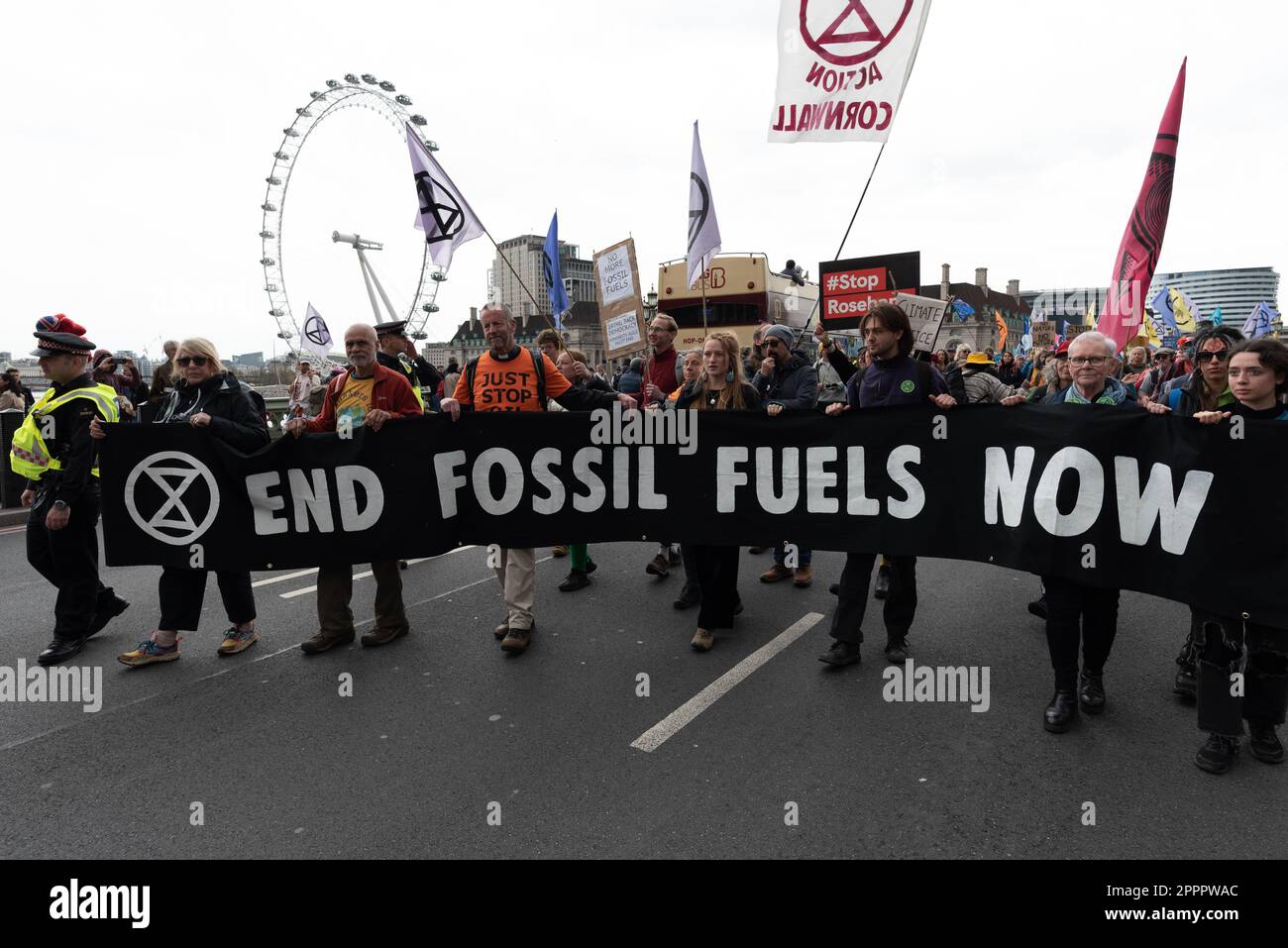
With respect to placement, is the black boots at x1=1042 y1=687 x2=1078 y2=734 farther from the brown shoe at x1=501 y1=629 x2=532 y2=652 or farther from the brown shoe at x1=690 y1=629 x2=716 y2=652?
the brown shoe at x1=501 y1=629 x2=532 y2=652

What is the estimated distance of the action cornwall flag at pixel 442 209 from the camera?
848cm

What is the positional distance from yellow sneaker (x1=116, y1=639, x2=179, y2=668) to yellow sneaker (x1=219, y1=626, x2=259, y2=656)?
10.3 inches

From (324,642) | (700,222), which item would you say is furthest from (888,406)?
(700,222)

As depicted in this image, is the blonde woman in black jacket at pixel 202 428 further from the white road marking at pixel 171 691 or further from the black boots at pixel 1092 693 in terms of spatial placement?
the black boots at pixel 1092 693

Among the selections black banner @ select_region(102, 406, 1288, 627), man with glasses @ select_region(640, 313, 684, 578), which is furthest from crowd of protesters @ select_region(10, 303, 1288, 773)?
man with glasses @ select_region(640, 313, 684, 578)

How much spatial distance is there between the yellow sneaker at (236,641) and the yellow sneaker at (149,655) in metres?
0.26

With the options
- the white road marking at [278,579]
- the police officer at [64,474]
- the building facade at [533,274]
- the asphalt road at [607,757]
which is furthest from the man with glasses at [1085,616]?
the building facade at [533,274]

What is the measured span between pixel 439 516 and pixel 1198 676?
13.2ft

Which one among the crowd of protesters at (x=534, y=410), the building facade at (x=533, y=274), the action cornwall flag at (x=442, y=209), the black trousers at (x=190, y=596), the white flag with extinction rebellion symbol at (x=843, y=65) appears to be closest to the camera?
the crowd of protesters at (x=534, y=410)

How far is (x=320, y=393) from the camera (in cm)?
844

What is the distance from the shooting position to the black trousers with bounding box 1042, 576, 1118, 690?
3.62m

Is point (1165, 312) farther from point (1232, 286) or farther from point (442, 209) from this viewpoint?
point (1232, 286)
